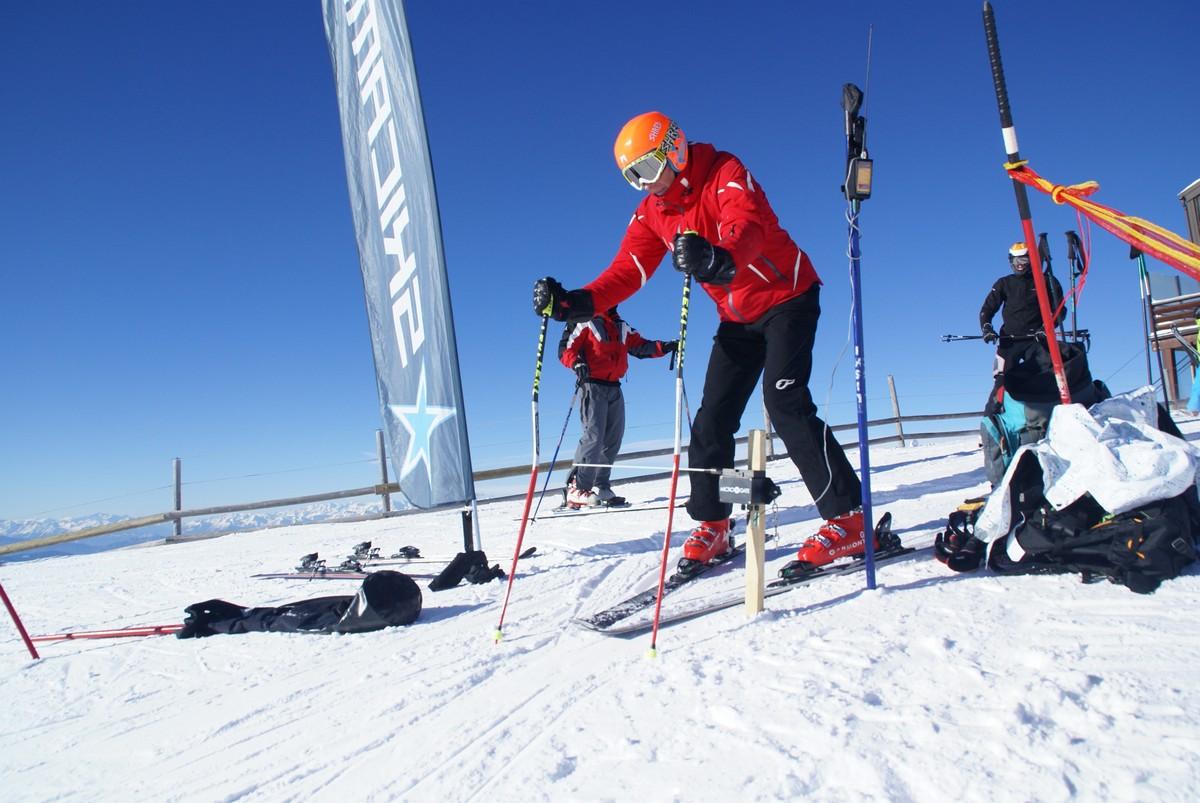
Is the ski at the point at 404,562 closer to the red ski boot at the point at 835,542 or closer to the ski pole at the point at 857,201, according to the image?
the red ski boot at the point at 835,542

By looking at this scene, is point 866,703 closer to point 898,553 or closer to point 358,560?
point 898,553

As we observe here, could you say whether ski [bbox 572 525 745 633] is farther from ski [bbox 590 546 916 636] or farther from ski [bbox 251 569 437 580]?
ski [bbox 251 569 437 580]

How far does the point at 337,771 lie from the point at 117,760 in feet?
2.21

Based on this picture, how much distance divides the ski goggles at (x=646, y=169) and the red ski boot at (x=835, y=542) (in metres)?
1.65

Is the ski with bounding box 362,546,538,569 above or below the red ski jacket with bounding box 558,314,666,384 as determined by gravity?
below

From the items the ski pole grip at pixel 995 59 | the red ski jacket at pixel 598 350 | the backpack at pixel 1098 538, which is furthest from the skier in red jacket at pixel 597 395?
the backpack at pixel 1098 538

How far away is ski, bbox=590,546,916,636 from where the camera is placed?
7.04 ft

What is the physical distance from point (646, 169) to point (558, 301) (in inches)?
26.9

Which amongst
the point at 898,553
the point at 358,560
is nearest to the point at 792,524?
the point at 898,553

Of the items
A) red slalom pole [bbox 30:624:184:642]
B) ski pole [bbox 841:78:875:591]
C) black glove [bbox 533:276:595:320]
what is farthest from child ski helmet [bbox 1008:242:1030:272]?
red slalom pole [bbox 30:624:184:642]

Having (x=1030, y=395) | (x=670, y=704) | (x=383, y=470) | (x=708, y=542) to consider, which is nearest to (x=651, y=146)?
(x=708, y=542)

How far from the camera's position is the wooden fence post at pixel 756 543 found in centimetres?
209

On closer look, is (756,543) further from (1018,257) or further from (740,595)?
(1018,257)

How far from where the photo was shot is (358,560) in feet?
14.1
